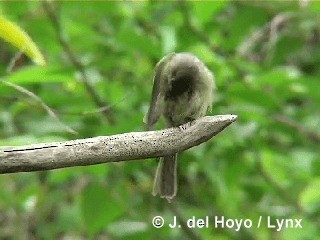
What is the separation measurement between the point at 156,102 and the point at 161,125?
40 centimetres

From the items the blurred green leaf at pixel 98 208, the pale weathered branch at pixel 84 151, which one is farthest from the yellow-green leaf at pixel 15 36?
the blurred green leaf at pixel 98 208

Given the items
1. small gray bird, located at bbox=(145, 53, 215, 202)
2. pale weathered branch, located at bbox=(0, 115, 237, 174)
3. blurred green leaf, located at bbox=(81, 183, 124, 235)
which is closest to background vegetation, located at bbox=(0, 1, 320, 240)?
blurred green leaf, located at bbox=(81, 183, 124, 235)

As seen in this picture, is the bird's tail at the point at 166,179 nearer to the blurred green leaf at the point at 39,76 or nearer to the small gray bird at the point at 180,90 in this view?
the small gray bird at the point at 180,90

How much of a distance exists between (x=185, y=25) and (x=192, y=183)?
2.09 ft

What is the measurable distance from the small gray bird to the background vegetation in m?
0.30

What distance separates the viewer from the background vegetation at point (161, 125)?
1.60 m

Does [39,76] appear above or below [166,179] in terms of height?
above

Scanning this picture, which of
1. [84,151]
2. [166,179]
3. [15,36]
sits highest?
[15,36]

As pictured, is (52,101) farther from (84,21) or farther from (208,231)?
(208,231)

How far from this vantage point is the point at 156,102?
1.10m

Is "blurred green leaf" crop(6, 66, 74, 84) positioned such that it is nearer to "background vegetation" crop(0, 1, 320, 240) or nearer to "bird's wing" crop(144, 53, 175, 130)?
"background vegetation" crop(0, 1, 320, 240)

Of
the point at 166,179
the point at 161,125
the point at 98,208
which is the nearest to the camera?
the point at 166,179

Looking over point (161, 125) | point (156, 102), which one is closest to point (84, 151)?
point (156, 102)

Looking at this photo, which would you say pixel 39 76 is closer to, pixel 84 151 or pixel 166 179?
pixel 166 179
